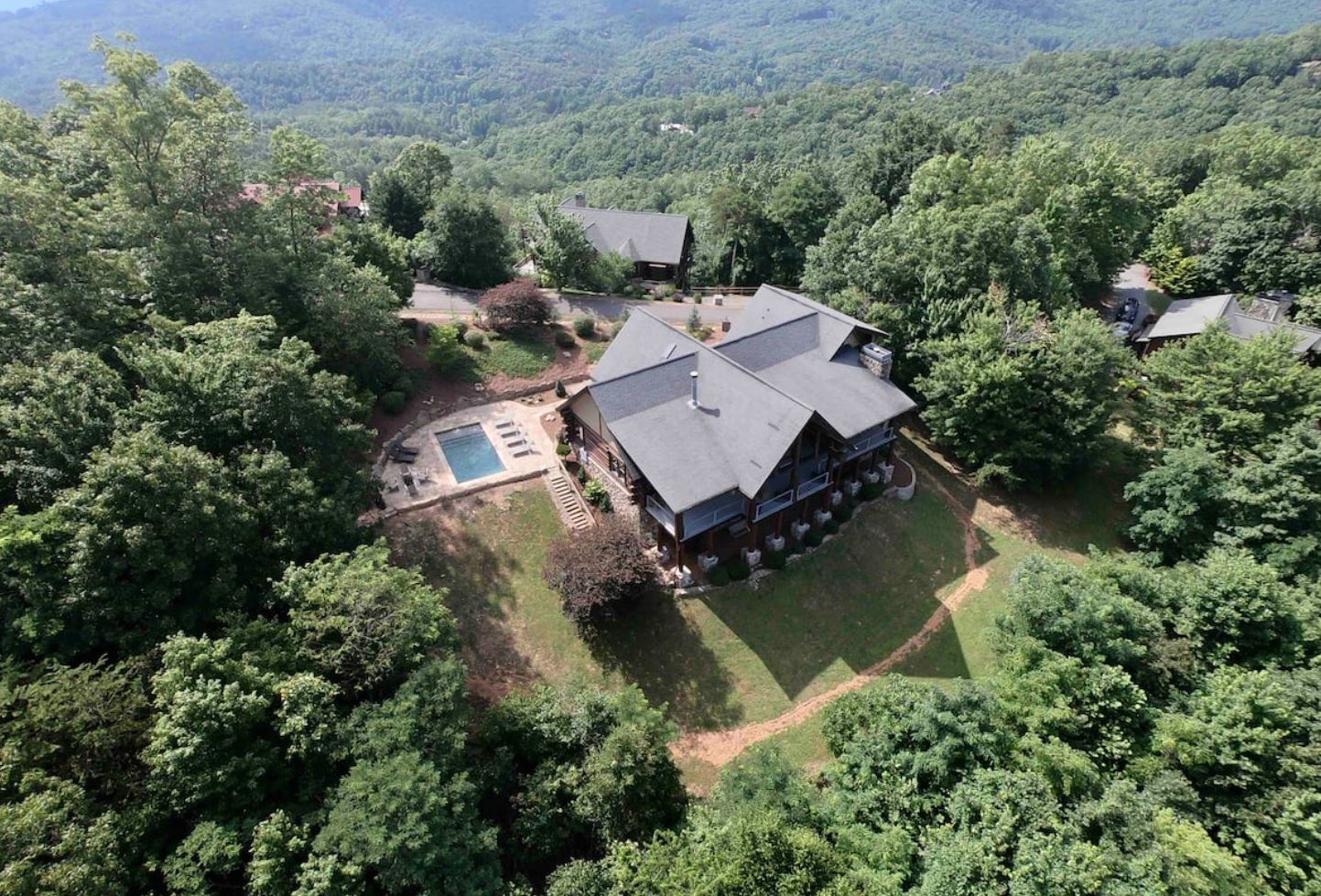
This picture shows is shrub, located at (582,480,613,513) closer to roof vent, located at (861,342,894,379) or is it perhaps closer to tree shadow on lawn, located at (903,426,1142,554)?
roof vent, located at (861,342,894,379)

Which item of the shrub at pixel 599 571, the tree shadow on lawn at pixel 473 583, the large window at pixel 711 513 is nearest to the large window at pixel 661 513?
the large window at pixel 711 513

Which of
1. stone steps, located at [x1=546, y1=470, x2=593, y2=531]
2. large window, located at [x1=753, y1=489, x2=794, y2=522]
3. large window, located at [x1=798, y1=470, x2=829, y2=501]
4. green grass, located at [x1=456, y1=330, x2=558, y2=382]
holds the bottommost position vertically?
stone steps, located at [x1=546, y1=470, x2=593, y2=531]

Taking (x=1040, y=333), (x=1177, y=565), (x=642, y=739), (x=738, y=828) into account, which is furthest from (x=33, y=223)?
(x=1177, y=565)

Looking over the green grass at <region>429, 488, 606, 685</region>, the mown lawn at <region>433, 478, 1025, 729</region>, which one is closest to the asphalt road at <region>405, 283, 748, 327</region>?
the mown lawn at <region>433, 478, 1025, 729</region>

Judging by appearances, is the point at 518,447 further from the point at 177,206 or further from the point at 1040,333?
the point at 1040,333

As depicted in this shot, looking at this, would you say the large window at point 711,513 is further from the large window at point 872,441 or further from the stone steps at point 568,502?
the large window at point 872,441

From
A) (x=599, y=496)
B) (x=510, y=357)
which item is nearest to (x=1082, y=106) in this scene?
(x=510, y=357)

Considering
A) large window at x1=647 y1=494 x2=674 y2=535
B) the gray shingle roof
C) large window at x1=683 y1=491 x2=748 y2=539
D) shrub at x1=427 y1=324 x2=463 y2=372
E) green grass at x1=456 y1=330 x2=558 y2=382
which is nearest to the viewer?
the gray shingle roof
